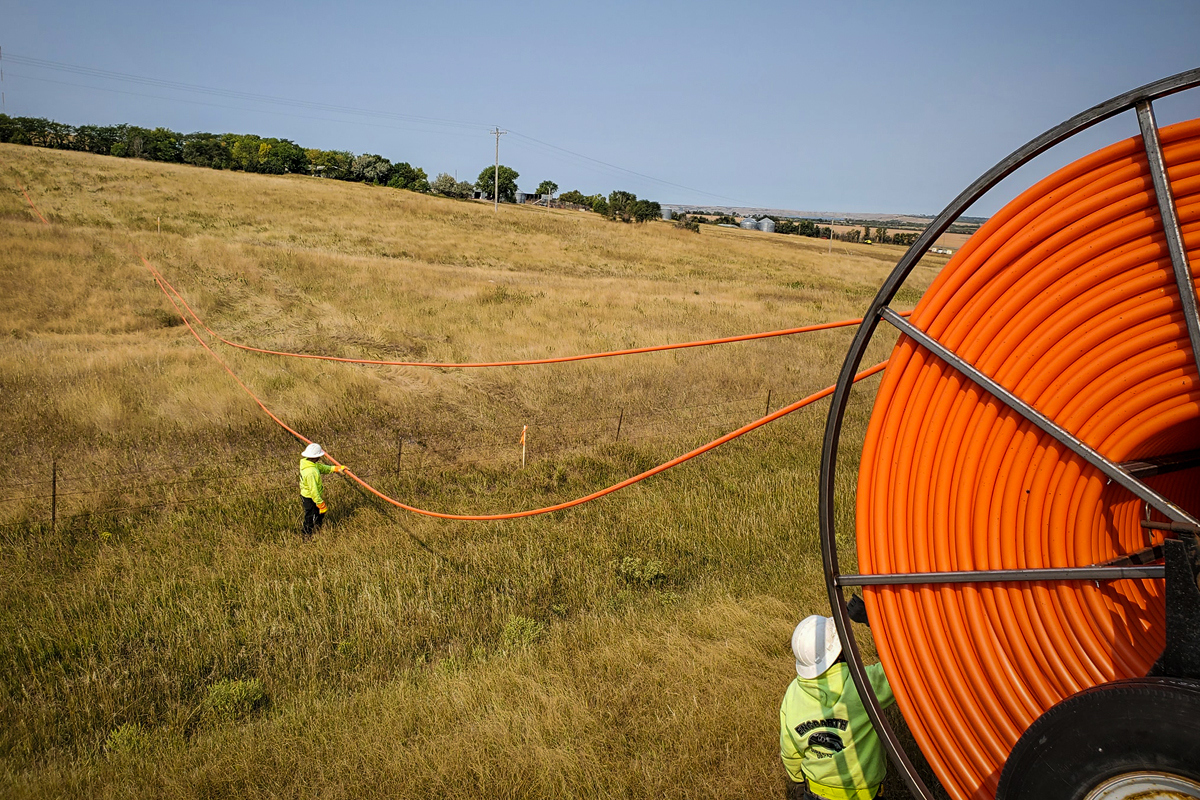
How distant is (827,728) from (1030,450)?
1696mm

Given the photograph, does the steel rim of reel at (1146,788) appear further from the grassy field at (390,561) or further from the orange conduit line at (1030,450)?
the grassy field at (390,561)

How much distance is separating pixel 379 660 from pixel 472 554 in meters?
2.04

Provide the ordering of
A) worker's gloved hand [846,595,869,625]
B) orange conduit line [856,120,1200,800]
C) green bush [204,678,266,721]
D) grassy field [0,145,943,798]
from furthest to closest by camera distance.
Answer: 1. green bush [204,678,266,721]
2. grassy field [0,145,943,798]
3. worker's gloved hand [846,595,869,625]
4. orange conduit line [856,120,1200,800]

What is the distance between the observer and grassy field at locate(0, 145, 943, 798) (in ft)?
16.3

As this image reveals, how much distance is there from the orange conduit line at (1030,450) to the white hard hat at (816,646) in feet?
1.09

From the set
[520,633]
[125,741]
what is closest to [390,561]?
[520,633]

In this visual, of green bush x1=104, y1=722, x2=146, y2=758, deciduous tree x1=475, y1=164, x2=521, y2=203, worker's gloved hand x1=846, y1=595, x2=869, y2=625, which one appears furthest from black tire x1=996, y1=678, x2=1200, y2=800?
deciduous tree x1=475, y1=164, x2=521, y2=203

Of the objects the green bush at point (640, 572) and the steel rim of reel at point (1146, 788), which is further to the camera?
the green bush at point (640, 572)

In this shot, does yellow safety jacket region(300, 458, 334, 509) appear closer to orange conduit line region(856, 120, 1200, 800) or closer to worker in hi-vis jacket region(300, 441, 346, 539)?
worker in hi-vis jacket region(300, 441, 346, 539)

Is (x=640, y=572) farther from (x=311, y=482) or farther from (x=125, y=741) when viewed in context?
(x=125, y=741)

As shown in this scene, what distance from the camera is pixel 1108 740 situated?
2.08 m

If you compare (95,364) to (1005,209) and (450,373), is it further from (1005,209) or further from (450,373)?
(1005,209)

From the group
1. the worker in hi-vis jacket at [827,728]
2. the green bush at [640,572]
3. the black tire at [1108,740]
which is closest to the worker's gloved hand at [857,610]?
the worker in hi-vis jacket at [827,728]

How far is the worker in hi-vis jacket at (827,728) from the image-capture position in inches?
137
